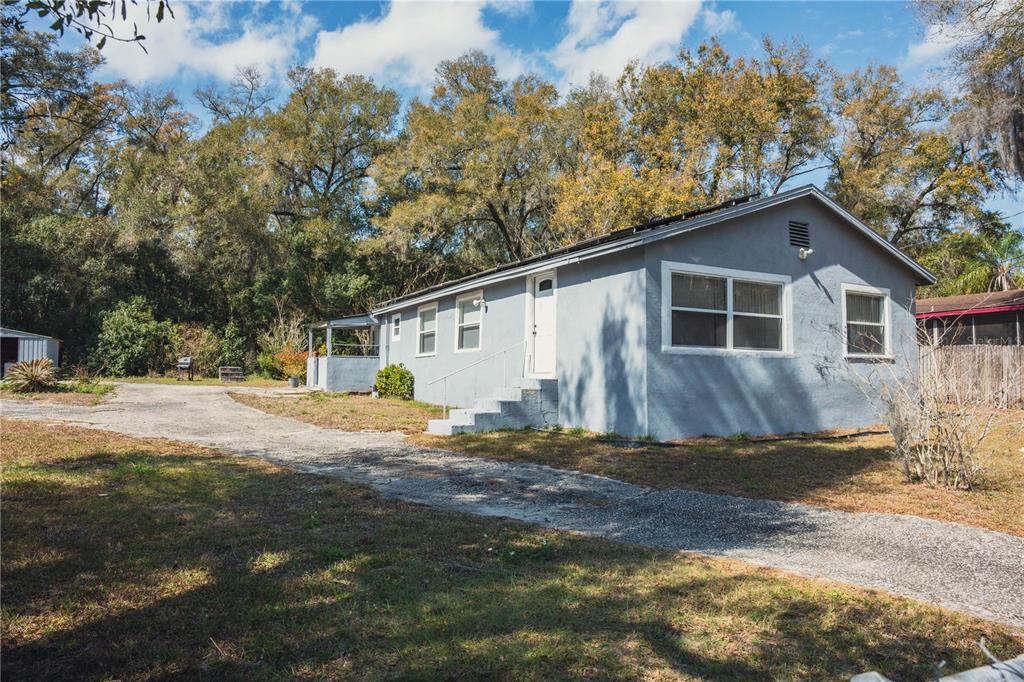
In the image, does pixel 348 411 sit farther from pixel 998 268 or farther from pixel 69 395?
pixel 998 268

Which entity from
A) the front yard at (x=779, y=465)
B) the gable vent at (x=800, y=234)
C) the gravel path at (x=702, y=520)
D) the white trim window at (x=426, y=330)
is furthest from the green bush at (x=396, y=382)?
the gable vent at (x=800, y=234)

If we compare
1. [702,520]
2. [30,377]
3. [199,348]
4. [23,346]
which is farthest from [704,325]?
[23,346]

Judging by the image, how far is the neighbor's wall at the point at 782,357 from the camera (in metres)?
10.7

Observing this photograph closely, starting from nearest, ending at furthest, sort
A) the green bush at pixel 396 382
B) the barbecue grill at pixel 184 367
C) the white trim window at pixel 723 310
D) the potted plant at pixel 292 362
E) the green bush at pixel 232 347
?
the white trim window at pixel 723 310 < the green bush at pixel 396 382 < the barbecue grill at pixel 184 367 < the potted plant at pixel 292 362 < the green bush at pixel 232 347

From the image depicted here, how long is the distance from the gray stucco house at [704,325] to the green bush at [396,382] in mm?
4488

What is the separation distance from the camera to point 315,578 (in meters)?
3.87

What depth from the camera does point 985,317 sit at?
20641 millimetres

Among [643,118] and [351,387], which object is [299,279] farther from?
[643,118]

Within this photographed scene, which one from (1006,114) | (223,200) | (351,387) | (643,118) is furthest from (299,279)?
(1006,114)

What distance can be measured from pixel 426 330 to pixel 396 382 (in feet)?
6.05

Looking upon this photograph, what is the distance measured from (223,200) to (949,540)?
91.7 ft

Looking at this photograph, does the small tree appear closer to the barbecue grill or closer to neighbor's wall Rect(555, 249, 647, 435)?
the barbecue grill

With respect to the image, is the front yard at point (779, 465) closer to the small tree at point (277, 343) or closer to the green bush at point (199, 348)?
the small tree at point (277, 343)

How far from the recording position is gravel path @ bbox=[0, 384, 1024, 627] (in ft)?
14.3
